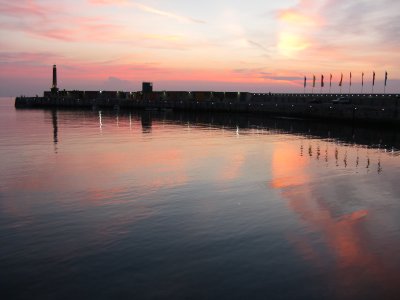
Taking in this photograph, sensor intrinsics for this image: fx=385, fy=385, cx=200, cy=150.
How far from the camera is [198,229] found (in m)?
17.3

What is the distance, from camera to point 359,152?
42938mm

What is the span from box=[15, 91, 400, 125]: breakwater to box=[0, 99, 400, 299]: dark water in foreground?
164 feet

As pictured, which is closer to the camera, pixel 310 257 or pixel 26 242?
pixel 310 257

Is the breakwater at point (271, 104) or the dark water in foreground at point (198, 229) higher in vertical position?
the breakwater at point (271, 104)

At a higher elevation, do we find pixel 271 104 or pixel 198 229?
pixel 271 104

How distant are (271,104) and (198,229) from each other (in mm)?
102070

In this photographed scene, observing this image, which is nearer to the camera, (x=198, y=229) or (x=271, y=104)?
(x=198, y=229)

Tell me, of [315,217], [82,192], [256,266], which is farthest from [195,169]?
[256,266]

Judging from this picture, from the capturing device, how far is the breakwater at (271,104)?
271 feet

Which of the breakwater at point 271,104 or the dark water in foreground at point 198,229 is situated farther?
the breakwater at point 271,104

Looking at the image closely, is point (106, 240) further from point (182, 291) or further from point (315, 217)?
point (315, 217)

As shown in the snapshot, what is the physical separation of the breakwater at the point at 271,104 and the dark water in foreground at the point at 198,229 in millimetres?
50014

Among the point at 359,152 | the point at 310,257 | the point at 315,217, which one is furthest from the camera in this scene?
the point at 359,152

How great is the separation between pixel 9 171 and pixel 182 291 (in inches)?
924
